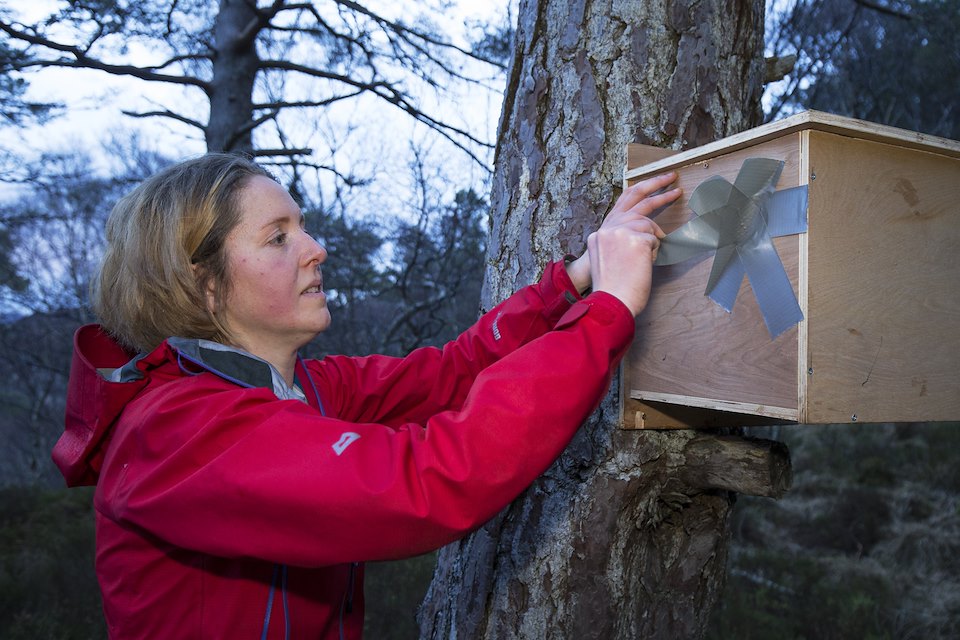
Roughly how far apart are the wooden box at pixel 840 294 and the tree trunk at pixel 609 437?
308 millimetres

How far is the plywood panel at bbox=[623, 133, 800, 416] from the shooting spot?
1.46m

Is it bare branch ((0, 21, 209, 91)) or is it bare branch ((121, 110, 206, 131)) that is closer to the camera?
bare branch ((0, 21, 209, 91))

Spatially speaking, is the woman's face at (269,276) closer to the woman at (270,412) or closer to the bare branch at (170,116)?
the woman at (270,412)

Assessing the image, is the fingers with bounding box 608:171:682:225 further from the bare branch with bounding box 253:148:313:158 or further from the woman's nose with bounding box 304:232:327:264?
the bare branch with bounding box 253:148:313:158

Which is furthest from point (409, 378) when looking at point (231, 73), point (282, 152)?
point (231, 73)

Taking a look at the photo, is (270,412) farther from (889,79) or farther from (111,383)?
(889,79)

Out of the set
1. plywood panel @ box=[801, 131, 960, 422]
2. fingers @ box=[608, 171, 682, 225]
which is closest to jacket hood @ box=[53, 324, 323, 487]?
fingers @ box=[608, 171, 682, 225]

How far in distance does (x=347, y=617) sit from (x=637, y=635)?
817 mm

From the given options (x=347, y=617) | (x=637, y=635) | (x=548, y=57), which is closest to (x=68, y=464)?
(x=347, y=617)

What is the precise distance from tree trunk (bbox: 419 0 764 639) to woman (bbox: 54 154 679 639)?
1.19 ft

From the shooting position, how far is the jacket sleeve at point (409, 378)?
195cm

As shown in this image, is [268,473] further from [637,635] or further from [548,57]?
[548,57]

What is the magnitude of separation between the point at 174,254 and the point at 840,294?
4.51ft

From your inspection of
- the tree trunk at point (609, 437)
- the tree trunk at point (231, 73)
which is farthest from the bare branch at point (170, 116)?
the tree trunk at point (609, 437)
